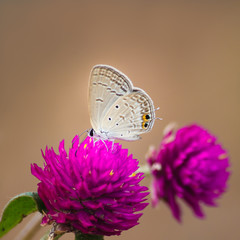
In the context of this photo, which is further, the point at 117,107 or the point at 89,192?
the point at 117,107

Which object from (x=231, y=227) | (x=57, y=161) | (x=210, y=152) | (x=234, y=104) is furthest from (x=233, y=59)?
(x=57, y=161)

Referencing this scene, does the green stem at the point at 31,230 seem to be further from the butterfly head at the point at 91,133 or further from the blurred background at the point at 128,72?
the blurred background at the point at 128,72

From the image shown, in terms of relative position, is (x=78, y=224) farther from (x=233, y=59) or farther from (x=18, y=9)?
(x=233, y=59)

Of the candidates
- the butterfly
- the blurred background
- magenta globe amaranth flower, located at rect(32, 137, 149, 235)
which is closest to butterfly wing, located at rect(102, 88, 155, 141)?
the butterfly

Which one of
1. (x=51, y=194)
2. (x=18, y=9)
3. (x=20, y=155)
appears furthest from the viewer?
(x=18, y=9)

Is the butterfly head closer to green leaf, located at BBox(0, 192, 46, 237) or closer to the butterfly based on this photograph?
the butterfly

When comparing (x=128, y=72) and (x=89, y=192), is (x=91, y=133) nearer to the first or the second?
(x=89, y=192)

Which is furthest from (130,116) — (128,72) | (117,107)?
(128,72)
